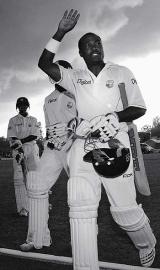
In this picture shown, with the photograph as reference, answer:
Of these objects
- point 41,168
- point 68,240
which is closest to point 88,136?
point 41,168

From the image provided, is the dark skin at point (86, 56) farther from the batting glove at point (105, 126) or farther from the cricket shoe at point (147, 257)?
the cricket shoe at point (147, 257)

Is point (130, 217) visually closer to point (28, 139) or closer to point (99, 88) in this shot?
point (99, 88)

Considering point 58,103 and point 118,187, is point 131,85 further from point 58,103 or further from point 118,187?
point 58,103

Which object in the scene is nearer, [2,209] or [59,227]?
[59,227]

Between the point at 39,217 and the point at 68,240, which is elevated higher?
the point at 39,217

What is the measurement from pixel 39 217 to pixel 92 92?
5.95 ft

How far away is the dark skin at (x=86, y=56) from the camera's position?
3.41 meters

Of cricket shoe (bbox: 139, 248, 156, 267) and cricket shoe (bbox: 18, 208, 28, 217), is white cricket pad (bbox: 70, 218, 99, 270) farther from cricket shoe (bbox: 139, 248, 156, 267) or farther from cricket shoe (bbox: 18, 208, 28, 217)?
cricket shoe (bbox: 18, 208, 28, 217)

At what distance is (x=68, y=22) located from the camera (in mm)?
3424

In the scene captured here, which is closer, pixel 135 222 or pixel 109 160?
pixel 109 160

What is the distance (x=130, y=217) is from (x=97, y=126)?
36.3 inches

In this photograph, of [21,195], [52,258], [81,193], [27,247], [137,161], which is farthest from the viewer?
[21,195]

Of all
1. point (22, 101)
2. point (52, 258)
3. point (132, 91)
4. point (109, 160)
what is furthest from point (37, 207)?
point (22, 101)

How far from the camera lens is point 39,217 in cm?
451
